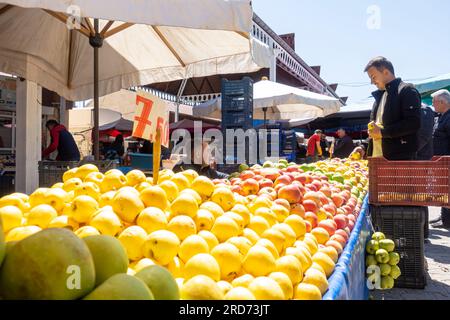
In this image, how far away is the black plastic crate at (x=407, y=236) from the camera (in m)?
3.27

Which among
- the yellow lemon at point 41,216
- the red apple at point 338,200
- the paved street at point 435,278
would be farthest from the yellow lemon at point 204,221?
the paved street at point 435,278

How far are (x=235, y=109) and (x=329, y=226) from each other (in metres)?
4.46

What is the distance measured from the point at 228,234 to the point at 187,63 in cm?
397

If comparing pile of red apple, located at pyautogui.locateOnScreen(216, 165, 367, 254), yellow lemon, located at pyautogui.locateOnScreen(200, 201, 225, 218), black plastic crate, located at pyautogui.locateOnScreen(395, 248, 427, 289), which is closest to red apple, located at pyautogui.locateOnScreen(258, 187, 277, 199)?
pile of red apple, located at pyautogui.locateOnScreen(216, 165, 367, 254)

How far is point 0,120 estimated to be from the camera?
6613mm

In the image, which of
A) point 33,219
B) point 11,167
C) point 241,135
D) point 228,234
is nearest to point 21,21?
point 11,167

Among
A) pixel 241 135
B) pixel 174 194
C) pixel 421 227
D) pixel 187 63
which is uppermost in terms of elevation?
pixel 187 63

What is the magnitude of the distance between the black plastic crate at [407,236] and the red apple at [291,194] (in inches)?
58.1

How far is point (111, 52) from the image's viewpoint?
5.11 meters

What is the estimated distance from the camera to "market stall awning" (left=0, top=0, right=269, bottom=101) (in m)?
4.29

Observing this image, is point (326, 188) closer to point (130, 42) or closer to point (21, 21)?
point (130, 42)

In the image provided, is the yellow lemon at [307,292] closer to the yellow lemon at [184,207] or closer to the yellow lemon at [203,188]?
the yellow lemon at [184,207]

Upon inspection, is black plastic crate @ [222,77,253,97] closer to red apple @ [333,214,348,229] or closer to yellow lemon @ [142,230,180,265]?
red apple @ [333,214,348,229]

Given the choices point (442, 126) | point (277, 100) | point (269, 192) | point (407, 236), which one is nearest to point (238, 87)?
point (277, 100)
